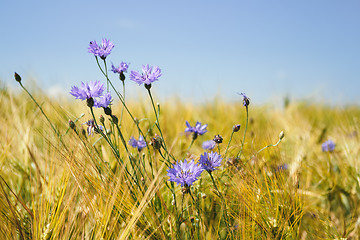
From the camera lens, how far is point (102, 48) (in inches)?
32.3

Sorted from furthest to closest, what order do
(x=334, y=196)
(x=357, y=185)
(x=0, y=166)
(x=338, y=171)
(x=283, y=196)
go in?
(x=338, y=171) → (x=334, y=196) → (x=357, y=185) → (x=0, y=166) → (x=283, y=196)

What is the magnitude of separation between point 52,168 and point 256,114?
2.16 meters

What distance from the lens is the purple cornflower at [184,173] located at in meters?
0.65

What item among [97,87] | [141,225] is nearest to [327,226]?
[141,225]

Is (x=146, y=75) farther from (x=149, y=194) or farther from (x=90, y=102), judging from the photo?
(x=149, y=194)

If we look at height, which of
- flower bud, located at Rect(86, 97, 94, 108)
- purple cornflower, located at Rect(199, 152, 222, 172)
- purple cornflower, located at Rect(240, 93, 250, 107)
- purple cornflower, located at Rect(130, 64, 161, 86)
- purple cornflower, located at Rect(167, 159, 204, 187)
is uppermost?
purple cornflower, located at Rect(240, 93, 250, 107)

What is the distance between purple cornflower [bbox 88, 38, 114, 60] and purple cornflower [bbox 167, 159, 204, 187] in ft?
1.28

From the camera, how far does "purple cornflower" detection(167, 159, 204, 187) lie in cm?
65

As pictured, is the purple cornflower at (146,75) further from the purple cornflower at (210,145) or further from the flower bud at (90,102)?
the purple cornflower at (210,145)

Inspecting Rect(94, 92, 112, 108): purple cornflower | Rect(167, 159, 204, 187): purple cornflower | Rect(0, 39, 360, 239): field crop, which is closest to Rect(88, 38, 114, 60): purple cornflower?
Rect(0, 39, 360, 239): field crop

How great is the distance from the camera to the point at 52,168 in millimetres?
785

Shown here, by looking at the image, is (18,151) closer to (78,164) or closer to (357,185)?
(78,164)

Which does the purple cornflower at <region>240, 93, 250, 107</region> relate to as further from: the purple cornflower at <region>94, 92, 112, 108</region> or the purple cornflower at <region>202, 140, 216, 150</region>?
the purple cornflower at <region>94, 92, 112, 108</region>

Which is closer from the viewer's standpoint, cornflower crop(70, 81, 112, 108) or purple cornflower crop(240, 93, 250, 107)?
cornflower crop(70, 81, 112, 108)
